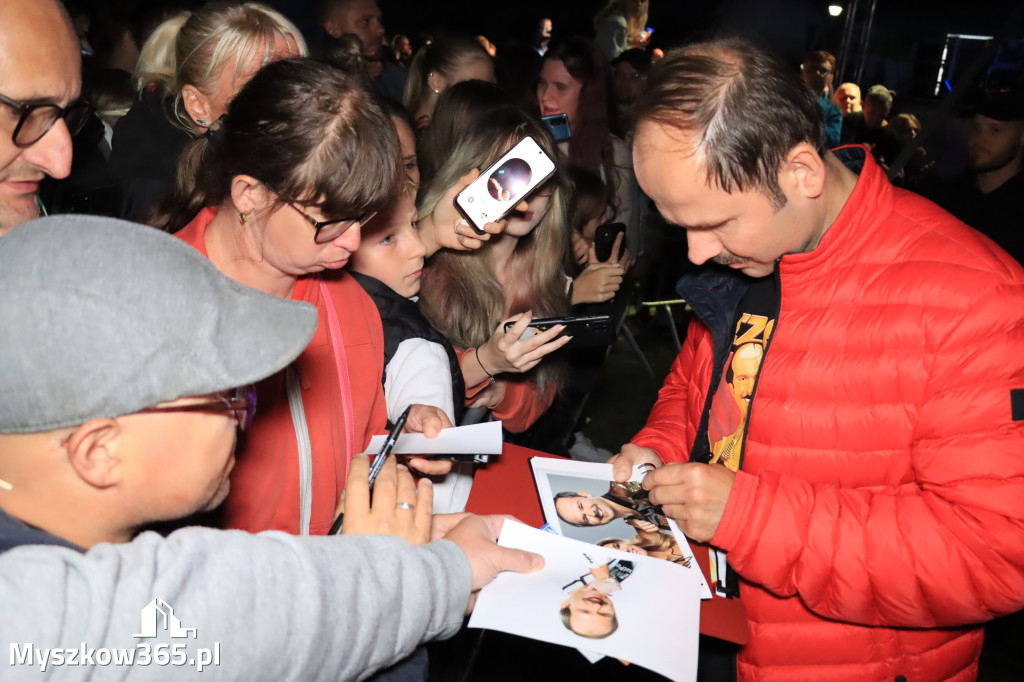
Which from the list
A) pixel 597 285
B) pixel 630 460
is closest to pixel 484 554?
pixel 630 460

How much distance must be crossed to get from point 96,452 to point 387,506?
54cm

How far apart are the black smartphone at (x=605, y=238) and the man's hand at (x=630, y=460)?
80.4 inches

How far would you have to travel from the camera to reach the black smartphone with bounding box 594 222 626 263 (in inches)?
150

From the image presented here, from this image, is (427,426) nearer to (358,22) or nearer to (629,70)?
(358,22)

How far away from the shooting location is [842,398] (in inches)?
58.5

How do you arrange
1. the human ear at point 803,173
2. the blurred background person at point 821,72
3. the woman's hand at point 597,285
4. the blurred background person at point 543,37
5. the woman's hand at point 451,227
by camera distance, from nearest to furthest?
the human ear at point 803,173 → the woman's hand at point 451,227 → the woman's hand at point 597,285 → the blurred background person at point 821,72 → the blurred background person at point 543,37

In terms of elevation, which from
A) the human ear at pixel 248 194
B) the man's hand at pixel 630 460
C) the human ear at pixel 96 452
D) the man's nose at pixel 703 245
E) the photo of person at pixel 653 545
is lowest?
the man's hand at pixel 630 460

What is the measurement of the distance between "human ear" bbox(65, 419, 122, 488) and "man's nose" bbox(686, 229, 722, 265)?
1.24 meters

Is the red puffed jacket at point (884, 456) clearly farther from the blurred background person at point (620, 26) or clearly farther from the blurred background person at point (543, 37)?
the blurred background person at point (543, 37)

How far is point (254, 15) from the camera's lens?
261 cm

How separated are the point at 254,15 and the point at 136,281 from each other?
2060 millimetres

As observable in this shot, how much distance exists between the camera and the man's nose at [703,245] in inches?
64.4

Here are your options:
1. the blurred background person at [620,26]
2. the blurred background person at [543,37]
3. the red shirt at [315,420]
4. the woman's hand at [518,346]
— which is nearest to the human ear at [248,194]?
the red shirt at [315,420]
